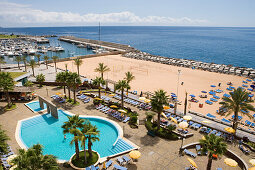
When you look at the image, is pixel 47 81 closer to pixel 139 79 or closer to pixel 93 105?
pixel 93 105

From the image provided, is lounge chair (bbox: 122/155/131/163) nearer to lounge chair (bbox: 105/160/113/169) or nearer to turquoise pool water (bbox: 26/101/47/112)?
lounge chair (bbox: 105/160/113/169)

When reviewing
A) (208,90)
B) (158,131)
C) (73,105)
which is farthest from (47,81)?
(208,90)

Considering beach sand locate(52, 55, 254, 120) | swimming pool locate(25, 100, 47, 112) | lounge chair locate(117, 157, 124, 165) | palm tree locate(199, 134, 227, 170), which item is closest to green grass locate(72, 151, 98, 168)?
lounge chair locate(117, 157, 124, 165)

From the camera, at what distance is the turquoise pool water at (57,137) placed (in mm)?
23250

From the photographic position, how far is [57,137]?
86.0 feet

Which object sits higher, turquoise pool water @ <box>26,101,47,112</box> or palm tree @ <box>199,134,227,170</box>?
palm tree @ <box>199,134,227,170</box>

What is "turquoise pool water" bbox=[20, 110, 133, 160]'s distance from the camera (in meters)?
23.2

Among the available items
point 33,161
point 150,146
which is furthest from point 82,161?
→ point 150,146

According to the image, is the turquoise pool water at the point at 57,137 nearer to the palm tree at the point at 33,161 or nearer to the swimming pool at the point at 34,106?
the swimming pool at the point at 34,106

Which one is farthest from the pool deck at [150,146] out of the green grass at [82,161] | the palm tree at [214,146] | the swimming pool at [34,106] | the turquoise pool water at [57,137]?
the palm tree at [214,146]

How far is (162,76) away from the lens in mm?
58406

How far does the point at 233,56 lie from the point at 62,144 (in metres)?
118

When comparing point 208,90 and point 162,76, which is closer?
point 208,90

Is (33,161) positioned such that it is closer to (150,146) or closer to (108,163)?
(108,163)
